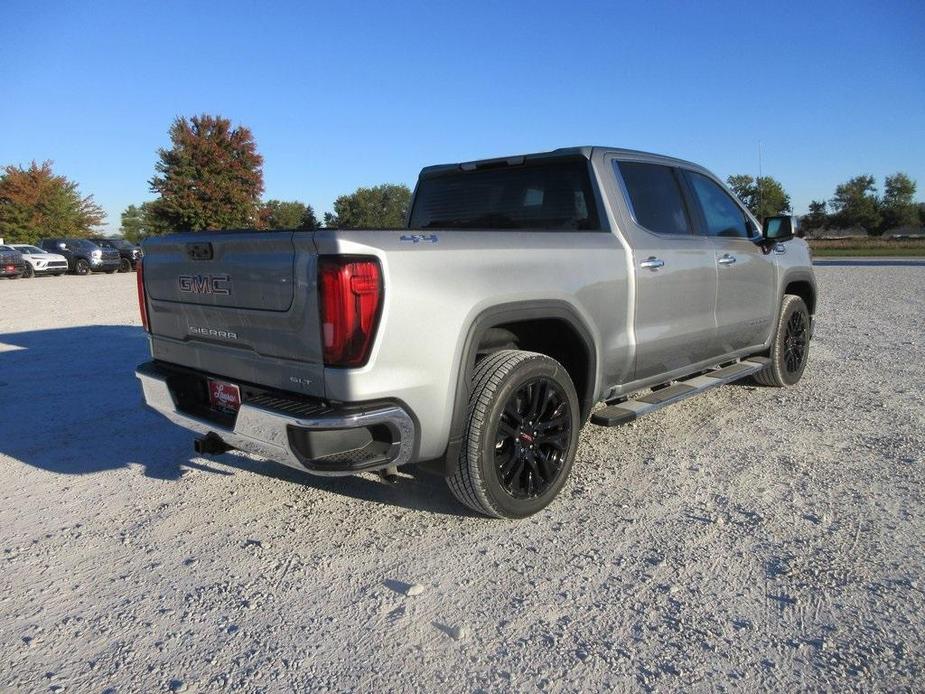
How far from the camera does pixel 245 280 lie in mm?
2996

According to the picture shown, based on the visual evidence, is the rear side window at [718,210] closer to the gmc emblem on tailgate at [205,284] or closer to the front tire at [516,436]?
the front tire at [516,436]

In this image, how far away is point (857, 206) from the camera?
7119cm

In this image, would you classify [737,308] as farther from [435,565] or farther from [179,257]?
[179,257]

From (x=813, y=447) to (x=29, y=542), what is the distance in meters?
4.45

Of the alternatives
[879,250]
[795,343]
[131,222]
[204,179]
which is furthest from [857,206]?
[131,222]

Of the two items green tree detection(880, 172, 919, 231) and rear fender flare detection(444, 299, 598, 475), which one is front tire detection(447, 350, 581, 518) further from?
green tree detection(880, 172, 919, 231)

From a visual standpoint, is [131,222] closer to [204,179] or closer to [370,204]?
[204,179]

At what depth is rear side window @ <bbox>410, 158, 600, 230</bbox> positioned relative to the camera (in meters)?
4.10

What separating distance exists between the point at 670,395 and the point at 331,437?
240cm

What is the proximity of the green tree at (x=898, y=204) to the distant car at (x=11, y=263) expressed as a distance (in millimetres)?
75325

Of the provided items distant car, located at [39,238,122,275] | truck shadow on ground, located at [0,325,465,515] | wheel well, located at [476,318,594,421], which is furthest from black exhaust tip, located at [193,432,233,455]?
distant car, located at [39,238,122,275]

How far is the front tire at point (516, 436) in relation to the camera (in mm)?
3119

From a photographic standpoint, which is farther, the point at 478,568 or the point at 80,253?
the point at 80,253

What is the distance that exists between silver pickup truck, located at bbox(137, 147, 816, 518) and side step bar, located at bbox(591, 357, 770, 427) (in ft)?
0.11
